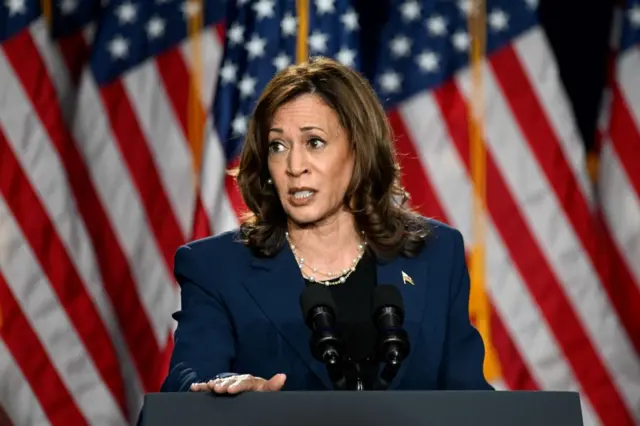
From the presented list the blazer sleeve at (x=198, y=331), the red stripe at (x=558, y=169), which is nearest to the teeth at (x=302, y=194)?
the blazer sleeve at (x=198, y=331)

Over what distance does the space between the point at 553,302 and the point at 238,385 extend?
2567 millimetres

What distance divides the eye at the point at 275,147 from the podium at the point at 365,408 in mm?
802

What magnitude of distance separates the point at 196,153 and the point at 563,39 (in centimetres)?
149

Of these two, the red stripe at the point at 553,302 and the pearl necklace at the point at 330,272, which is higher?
the pearl necklace at the point at 330,272

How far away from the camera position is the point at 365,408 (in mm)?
1403

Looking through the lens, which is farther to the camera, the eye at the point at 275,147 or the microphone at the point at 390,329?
the eye at the point at 275,147

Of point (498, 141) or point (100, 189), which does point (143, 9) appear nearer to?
point (100, 189)

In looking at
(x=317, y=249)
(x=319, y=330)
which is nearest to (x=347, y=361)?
(x=319, y=330)

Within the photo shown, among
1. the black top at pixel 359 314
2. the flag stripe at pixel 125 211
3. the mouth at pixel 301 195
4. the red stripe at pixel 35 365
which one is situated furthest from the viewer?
the flag stripe at pixel 125 211

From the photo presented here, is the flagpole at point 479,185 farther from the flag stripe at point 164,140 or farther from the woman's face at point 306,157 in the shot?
the woman's face at point 306,157

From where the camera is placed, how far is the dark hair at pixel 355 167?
2182mm

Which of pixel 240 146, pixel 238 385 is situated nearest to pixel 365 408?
pixel 238 385

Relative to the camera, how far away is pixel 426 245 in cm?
223

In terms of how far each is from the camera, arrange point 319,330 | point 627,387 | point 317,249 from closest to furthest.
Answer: point 319,330, point 317,249, point 627,387
